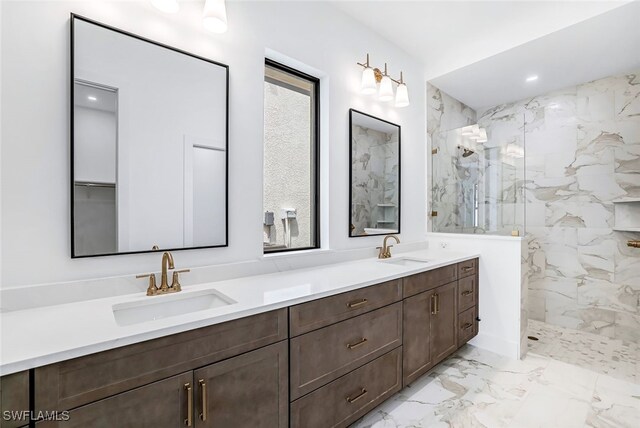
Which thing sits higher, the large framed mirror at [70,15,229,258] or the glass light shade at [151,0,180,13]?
the glass light shade at [151,0,180,13]

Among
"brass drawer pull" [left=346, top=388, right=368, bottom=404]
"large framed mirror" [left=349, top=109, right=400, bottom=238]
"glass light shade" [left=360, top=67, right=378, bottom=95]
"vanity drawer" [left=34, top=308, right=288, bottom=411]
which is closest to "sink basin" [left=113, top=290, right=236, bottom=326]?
"vanity drawer" [left=34, top=308, right=288, bottom=411]

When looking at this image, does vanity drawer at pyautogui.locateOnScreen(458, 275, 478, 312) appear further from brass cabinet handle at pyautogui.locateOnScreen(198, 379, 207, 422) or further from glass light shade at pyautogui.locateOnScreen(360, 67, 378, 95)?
brass cabinet handle at pyautogui.locateOnScreen(198, 379, 207, 422)

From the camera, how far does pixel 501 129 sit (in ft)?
10.2

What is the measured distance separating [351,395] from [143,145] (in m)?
1.66

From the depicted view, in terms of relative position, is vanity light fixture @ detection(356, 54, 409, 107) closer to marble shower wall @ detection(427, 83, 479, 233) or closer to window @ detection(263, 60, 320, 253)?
window @ detection(263, 60, 320, 253)

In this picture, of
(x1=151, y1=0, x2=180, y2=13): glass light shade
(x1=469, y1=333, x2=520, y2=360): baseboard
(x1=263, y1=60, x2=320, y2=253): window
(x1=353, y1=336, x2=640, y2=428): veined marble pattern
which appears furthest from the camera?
(x1=469, y1=333, x2=520, y2=360): baseboard

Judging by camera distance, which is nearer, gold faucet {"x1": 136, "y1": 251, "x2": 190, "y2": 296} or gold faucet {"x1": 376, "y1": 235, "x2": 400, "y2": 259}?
gold faucet {"x1": 136, "y1": 251, "x2": 190, "y2": 296}

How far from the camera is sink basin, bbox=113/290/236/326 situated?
1.28 meters

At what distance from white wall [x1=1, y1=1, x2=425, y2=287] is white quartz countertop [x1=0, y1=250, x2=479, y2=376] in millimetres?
180

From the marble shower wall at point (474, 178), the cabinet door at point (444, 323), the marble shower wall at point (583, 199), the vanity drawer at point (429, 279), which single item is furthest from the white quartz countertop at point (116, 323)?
the marble shower wall at point (583, 199)

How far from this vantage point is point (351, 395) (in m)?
1.60

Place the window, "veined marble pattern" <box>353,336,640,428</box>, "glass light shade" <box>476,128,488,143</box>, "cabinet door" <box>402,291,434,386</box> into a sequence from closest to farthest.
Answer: "veined marble pattern" <box>353,336,640,428</box> → "cabinet door" <box>402,291,434,386</box> → the window → "glass light shade" <box>476,128,488,143</box>

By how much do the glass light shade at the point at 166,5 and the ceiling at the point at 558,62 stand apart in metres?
2.61

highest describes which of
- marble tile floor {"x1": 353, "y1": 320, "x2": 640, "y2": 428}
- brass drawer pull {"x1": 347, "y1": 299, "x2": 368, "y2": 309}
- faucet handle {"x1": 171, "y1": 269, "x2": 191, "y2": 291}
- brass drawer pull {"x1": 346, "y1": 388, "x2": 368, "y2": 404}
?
faucet handle {"x1": 171, "y1": 269, "x2": 191, "y2": 291}
